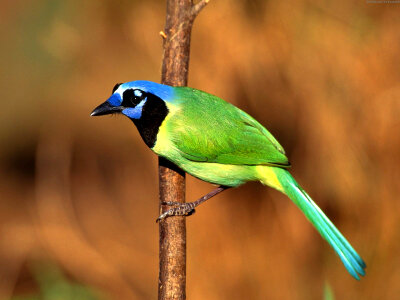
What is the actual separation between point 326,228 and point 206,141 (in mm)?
992

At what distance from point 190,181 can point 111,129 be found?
1254mm

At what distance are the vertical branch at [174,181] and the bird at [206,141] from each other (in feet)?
0.37

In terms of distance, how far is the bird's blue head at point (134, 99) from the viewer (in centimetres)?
342

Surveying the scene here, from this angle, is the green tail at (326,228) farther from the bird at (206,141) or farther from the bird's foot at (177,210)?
the bird's foot at (177,210)

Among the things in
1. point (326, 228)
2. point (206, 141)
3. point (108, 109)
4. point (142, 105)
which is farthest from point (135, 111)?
point (326, 228)

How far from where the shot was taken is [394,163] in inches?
210

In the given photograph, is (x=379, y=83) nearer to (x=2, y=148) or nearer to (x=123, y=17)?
(x=123, y=17)

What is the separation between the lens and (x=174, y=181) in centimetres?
367

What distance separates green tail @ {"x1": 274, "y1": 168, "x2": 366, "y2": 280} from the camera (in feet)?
10.8

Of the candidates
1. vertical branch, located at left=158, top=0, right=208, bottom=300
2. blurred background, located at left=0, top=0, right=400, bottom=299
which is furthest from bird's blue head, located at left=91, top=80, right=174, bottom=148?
blurred background, located at left=0, top=0, right=400, bottom=299

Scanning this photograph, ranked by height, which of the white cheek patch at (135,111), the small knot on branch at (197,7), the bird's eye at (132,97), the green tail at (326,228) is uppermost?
the small knot on branch at (197,7)

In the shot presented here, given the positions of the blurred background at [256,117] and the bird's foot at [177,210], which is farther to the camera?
the blurred background at [256,117]

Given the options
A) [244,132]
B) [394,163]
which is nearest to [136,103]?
[244,132]

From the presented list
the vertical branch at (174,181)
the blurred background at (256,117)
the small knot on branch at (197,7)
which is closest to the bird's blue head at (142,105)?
the vertical branch at (174,181)
